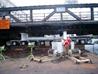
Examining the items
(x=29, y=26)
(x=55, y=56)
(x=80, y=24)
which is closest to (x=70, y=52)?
(x=55, y=56)

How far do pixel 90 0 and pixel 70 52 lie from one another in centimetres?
1232

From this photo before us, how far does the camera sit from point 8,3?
22.5 metres

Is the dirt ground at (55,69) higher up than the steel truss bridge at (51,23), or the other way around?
the steel truss bridge at (51,23)

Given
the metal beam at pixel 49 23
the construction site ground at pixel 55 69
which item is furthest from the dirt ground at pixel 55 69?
the metal beam at pixel 49 23

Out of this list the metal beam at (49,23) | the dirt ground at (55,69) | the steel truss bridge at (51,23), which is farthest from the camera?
the metal beam at (49,23)

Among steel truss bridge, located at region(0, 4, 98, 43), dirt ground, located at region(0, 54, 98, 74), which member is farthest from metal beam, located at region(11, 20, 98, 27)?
dirt ground, located at region(0, 54, 98, 74)

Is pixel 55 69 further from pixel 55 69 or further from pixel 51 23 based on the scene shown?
pixel 51 23

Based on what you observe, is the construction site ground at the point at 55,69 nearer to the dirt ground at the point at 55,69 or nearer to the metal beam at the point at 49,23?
the dirt ground at the point at 55,69

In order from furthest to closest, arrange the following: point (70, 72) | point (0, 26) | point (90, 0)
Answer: point (90, 0) < point (0, 26) < point (70, 72)

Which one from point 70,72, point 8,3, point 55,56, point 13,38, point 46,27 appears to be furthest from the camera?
point 8,3

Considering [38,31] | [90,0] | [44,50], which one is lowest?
[44,50]

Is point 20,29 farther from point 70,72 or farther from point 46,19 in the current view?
point 70,72

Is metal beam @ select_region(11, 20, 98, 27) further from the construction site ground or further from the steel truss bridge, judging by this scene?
the construction site ground

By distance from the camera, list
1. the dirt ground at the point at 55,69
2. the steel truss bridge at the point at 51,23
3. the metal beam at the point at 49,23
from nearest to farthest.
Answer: the dirt ground at the point at 55,69
the steel truss bridge at the point at 51,23
the metal beam at the point at 49,23
